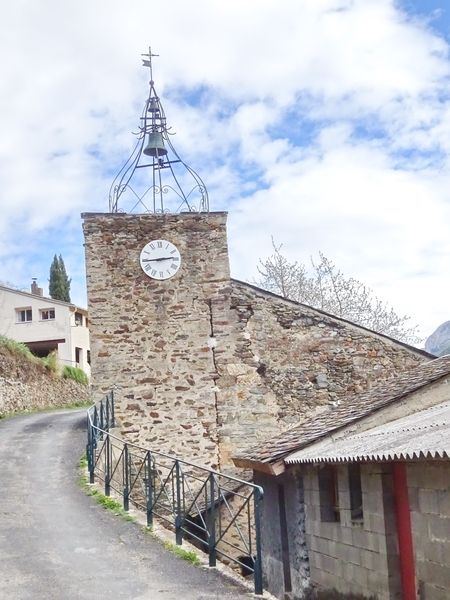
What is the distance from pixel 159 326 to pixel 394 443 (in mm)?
8279

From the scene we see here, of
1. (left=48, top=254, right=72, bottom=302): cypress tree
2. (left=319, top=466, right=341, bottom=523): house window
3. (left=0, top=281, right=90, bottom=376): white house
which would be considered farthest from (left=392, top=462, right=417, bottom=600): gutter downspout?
(left=48, top=254, right=72, bottom=302): cypress tree

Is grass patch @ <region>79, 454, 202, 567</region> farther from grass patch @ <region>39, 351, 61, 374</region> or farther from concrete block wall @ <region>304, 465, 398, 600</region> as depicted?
grass patch @ <region>39, 351, 61, 374</region>

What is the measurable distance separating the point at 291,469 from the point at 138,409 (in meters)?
5.30

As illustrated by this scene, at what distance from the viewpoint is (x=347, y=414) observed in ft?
33.3

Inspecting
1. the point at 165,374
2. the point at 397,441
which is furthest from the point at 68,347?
the point at 397,441

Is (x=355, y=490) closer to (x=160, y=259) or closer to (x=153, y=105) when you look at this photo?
(x=160, y=259)

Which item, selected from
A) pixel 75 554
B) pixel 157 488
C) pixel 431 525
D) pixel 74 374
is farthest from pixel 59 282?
pixel 431 525

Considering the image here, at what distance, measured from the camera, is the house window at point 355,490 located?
8.10m

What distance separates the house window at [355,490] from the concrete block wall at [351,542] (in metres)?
0.06

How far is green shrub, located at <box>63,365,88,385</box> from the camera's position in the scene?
99.9 ft

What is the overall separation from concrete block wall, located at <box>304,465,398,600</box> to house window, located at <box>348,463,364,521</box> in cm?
6

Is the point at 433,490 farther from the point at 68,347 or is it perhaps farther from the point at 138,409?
the point at 68,347

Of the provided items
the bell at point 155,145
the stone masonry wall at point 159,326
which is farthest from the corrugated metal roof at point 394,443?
the bell at point 155,145

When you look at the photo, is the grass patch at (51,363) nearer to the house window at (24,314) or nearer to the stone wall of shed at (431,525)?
the house window at (24,314)
